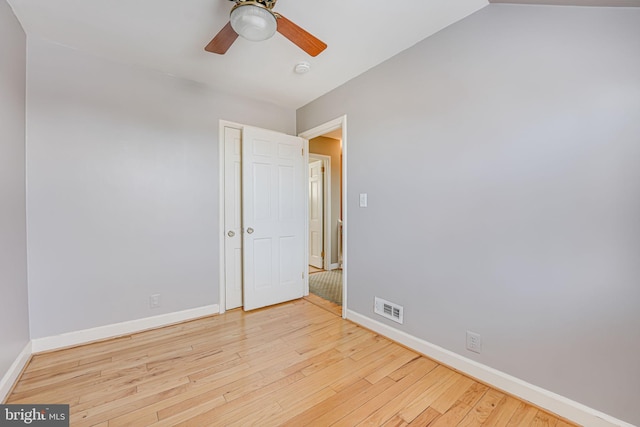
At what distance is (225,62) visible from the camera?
7.55 feet

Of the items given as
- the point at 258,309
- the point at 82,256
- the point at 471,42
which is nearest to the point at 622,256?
the point at 471,42

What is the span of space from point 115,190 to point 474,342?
3105 millimetres

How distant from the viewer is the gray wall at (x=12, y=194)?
1.57m

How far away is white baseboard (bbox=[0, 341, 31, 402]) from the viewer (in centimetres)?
151

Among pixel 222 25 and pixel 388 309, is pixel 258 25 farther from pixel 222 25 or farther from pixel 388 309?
pixel 388 309

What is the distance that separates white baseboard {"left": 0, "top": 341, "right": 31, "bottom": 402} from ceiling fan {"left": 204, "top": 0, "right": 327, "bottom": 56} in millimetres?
2420

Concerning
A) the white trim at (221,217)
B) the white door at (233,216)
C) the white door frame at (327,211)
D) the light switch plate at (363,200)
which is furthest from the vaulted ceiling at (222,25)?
the white door frame at (327,211)

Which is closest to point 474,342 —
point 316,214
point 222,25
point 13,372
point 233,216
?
point 233,216

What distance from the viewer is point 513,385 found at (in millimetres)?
1571

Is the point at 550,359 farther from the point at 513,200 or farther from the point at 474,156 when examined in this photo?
the point at 474,156

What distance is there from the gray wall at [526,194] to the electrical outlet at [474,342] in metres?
0.04

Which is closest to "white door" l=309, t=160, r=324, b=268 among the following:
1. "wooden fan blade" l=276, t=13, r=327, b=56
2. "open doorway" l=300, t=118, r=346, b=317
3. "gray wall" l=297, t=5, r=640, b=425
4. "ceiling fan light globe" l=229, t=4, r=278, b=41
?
"open doorway" l=300, t=118, r=346, b=317

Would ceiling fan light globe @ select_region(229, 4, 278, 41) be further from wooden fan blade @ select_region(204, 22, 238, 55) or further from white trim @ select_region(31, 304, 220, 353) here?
white trim @ select_region(31, 304, 220, 353)

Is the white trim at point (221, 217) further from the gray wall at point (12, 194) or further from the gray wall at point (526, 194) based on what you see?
the gray wall at point (526, 194)
